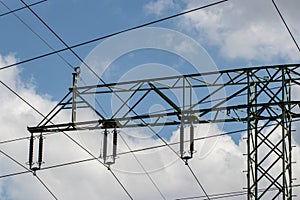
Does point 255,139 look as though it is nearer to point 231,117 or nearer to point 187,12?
point 231,117

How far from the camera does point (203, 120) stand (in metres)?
37.5

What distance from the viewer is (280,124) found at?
37.5 m

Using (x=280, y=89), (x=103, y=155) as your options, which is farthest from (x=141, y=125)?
(x=280, y=89)

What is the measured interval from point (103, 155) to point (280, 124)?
14.4 feet

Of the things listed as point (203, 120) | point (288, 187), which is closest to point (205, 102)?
point (203, 120)

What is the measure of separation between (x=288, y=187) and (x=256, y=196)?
0.80 meters

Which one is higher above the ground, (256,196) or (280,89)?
(280,89)

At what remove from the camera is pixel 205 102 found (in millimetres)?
37125

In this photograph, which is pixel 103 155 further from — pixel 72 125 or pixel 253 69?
pixel 253 69

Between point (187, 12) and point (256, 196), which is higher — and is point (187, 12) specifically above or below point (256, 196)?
above

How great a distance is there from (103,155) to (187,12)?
168 inches

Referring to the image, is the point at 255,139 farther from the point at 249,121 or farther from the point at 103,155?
the point at 103,155

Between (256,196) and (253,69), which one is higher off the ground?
(253,69)

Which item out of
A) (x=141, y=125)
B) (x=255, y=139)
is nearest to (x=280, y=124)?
(x=255, y=139)
